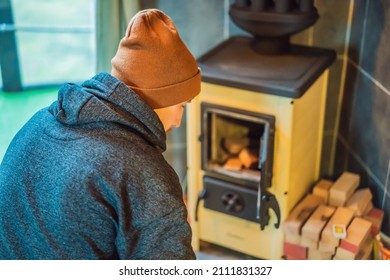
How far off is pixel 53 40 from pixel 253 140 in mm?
781

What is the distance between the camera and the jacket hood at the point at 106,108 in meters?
1.07

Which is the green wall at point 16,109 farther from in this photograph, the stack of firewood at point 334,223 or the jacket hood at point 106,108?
the stack of firewood at point 334,223

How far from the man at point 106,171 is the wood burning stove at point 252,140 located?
0.54m

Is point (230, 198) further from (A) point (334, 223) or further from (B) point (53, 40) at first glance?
(B) point (53, 40)

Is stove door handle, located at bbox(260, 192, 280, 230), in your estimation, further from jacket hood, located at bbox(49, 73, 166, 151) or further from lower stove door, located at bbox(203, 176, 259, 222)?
jacket hood, located at bbox(49, 73, 166, 151)

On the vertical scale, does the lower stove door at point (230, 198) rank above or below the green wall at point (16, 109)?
below

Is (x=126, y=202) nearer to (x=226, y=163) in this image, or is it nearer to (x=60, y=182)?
(x=60, y=182)

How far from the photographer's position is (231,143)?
6.31 feet

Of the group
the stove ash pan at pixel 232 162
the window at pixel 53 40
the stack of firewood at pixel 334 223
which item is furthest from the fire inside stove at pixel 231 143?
the window at pixel 53 40

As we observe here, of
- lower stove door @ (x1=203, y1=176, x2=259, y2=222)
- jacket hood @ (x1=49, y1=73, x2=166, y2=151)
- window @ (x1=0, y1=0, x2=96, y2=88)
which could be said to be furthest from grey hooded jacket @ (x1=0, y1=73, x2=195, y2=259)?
window @ (x1=0, y1=0, x2=96, y2=88)

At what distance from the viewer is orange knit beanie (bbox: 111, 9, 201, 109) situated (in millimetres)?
1142

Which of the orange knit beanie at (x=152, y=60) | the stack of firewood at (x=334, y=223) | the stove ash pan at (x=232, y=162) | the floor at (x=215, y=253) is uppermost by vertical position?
the orange knit beanie at (x=152, y=60)
